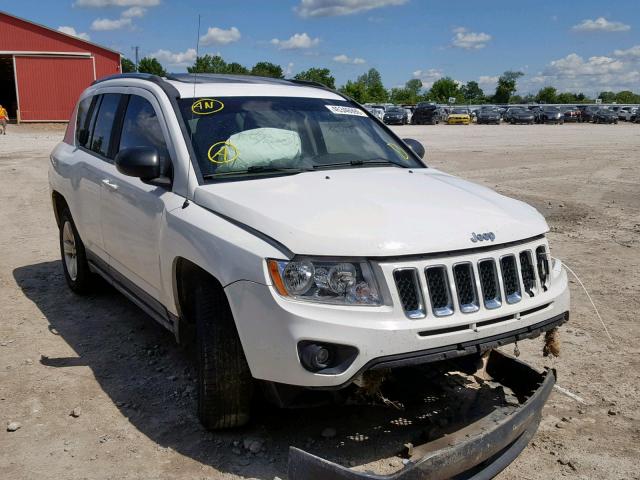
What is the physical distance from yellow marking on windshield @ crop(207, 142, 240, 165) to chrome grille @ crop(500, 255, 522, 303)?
1.68 meters

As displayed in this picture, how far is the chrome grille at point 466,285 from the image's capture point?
3027 millimetres

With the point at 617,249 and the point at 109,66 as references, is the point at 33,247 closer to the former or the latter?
the point at 617,249

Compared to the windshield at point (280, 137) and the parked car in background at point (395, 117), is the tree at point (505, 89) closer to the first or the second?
the parked car in background at point (395, 117)

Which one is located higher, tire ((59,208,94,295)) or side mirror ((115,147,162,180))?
side mirror ((115,147,162,180))

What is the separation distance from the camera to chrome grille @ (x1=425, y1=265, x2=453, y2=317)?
2.96m

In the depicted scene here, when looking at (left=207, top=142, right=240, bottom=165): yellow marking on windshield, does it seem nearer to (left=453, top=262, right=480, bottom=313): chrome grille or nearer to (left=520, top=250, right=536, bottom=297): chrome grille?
(left=453, top=262, right=480, bottom=313): chrome grille

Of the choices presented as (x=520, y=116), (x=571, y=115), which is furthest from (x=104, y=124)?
(x=571, y=115)

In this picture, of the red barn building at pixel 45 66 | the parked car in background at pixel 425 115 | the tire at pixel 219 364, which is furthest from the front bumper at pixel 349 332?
the parked car in background at pixel 425 115

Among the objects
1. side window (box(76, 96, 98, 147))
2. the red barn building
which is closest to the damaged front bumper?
side window (box(76, 96, 98, 147))

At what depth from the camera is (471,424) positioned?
3.26m

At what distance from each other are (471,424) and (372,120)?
2.51 meters

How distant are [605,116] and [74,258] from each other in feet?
194

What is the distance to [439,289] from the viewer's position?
9.81 ft

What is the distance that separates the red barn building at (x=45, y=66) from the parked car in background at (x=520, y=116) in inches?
1342
